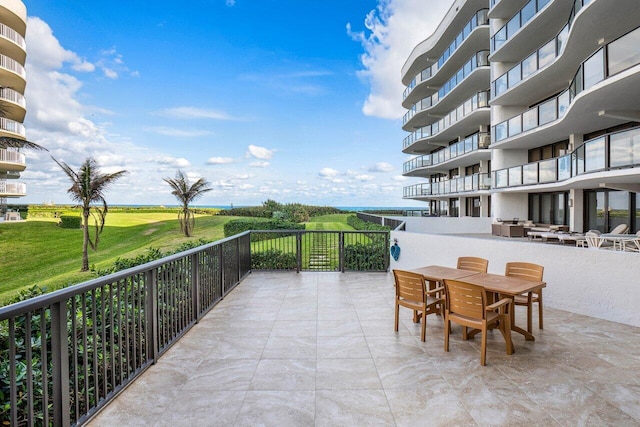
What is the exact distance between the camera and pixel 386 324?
5098 mm

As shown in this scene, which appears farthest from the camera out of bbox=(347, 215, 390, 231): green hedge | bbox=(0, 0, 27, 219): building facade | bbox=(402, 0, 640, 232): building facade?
bbox=(0, 0, 27, 219): building facade

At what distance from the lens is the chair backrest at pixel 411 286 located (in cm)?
444

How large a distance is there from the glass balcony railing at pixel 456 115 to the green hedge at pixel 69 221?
109ft

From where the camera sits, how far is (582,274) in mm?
5707

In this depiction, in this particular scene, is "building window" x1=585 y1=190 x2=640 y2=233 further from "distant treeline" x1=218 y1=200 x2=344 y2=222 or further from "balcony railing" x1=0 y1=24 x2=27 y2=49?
"balcony railing" x1=0 y1=24 x2=27 y2=49

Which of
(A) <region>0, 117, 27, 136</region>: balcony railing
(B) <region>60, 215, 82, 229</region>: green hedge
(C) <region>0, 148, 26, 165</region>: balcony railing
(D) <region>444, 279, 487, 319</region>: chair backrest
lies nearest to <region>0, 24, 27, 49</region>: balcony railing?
(A) <region>0, 117, 27, 136</region>: balcony railing

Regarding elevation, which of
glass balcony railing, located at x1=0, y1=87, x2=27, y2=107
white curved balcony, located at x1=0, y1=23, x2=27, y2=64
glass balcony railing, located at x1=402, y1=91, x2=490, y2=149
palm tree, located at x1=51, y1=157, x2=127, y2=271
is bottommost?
palm tree, located at x1=51, y1=157, x2=127, y2=271

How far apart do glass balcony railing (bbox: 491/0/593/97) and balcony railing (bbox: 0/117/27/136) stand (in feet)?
116

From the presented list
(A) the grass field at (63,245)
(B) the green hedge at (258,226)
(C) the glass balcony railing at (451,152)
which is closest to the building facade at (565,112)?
(C) the glass balcony railing at (451,152)

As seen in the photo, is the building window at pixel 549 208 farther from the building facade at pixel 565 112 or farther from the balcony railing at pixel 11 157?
the balcony railing at pixel 11 157

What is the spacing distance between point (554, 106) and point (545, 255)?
30.0 ft

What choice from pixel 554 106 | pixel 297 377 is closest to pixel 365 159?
pixel 554 106

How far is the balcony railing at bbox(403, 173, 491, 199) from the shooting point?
18875 mm

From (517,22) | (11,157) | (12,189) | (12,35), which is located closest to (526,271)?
(517,22)
